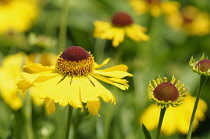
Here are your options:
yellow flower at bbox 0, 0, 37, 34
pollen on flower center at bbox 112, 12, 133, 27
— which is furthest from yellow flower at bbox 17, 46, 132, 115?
yellow flower at bbox 0, 0, 37, 34

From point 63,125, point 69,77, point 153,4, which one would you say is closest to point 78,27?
point 153,4

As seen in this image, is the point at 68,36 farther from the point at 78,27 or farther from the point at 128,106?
the point at 128,106

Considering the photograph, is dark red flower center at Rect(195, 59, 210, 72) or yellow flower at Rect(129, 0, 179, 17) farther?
yellow flower at Rect(129, 0, 179, 17)

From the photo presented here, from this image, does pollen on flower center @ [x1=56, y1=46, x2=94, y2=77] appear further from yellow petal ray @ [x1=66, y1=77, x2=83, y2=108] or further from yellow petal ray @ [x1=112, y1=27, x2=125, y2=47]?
yellow petal ray @ [x1=112, y1=27, x2=125, y2=47]

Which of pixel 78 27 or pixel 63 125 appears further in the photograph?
pixel 78 27

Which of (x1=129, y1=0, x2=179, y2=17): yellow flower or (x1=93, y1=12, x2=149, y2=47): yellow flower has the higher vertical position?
(x1=129, y1=0, x2=179, y2=17): yellow flower

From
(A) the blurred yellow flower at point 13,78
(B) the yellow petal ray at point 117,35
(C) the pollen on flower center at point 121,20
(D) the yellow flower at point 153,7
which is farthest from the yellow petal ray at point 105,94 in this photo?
(D) the yellow flower at point 153,7
